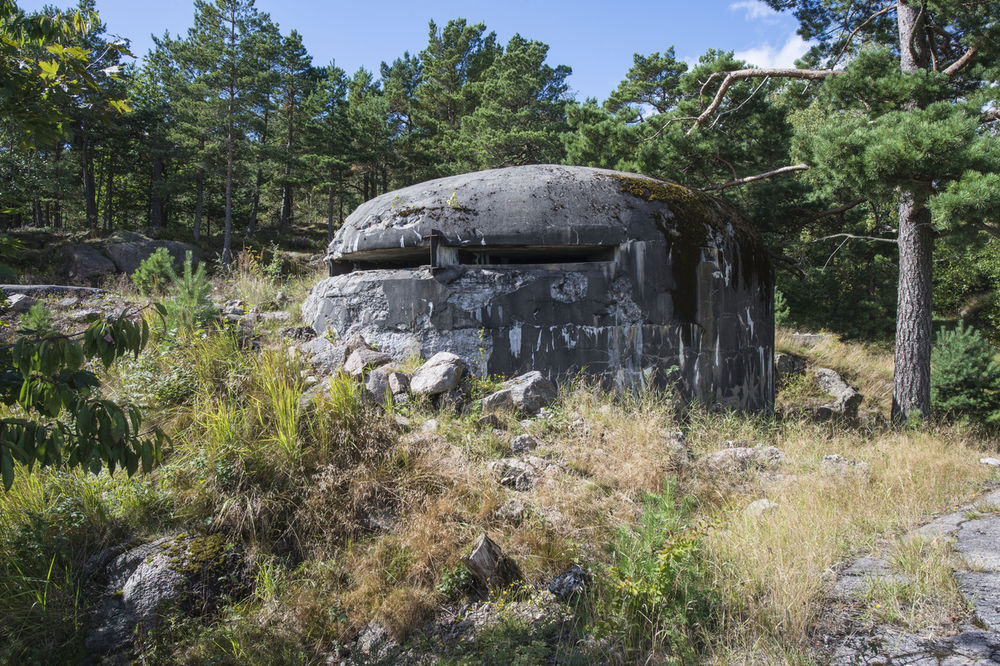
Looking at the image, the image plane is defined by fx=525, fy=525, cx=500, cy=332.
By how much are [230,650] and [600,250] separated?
12.8ft

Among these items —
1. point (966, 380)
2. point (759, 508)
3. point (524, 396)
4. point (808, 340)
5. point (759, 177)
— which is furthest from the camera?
point (808, 340)

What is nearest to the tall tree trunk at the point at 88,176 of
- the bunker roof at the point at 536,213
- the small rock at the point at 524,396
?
the bunker roof at the point at 536,213

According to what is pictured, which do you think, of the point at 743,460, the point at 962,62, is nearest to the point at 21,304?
the point at 743,460

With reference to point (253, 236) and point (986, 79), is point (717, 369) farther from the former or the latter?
point (253, 236)

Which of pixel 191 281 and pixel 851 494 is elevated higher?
pixel 191 281

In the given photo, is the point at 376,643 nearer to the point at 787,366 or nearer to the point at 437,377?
the point at 437,377

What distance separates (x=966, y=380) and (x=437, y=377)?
877cm

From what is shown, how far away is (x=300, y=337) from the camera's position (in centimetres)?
512

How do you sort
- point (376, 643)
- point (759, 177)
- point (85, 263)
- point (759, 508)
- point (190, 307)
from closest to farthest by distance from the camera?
point (376, 643)
point (759, 508)
point (190, 307)
point (759, 177)
point (85, 263)

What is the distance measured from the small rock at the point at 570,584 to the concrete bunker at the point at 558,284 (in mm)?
2314

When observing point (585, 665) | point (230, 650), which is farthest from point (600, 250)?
point (230, 650)

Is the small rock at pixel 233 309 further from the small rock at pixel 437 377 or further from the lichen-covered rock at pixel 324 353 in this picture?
the small rock at pixel 437 377

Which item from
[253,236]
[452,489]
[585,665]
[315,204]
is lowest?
[585,665]

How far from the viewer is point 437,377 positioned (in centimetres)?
396
